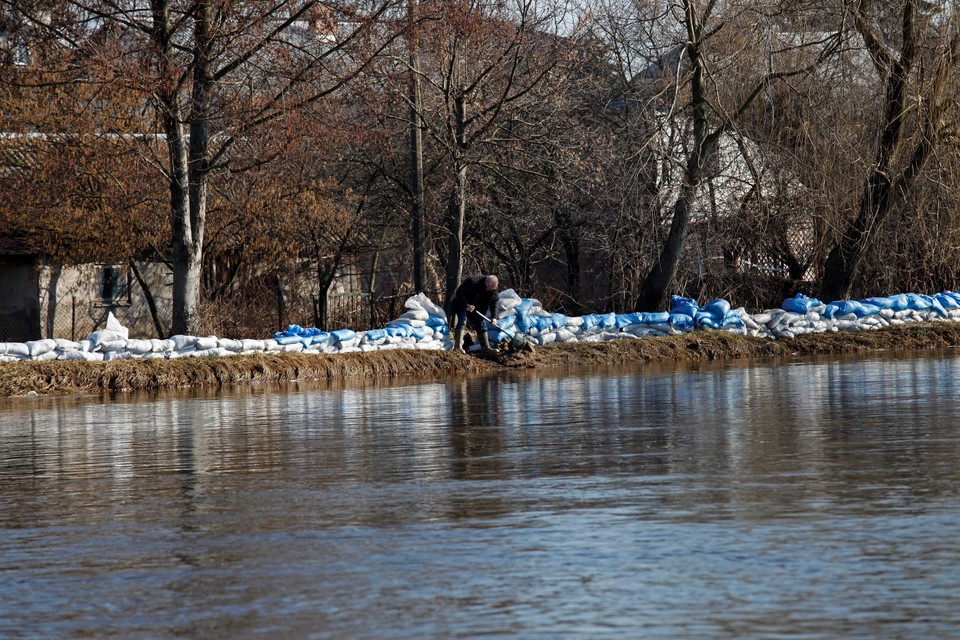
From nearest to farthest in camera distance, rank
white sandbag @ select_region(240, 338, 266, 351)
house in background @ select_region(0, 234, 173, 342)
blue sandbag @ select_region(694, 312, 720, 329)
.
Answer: white sandbag @ select_region(240, 338, 266, 351)
blue sandbag @ select_region(694, 312, 720, 329)
house in background @ select_region(0, 234, 173, 342)

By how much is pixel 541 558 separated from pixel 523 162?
26423 millimetres

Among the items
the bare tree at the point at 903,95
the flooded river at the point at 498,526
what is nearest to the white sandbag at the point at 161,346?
the flooded river at the point at 498,526

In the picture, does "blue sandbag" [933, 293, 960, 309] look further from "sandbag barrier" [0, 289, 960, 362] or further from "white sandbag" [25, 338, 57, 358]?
"white sandbag" [25, 338, 57, 358]

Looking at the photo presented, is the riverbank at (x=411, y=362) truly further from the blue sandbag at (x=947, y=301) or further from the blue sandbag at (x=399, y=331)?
the blue sandbag at (x=947, y=301)

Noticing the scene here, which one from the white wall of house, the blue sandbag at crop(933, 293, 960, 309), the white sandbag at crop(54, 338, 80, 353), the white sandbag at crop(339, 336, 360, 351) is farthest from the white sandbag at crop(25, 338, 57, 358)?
the blue sandbag at crop(933, 293, 960, 309)

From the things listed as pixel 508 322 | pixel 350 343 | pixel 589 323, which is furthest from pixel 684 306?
pixel 350 343

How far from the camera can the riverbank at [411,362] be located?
18922 millimetres

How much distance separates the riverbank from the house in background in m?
15.7

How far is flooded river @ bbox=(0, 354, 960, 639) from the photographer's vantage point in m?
4.59

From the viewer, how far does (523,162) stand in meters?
31.5

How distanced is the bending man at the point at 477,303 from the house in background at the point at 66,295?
15743 millimetres

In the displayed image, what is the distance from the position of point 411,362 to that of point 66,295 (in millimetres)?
18202

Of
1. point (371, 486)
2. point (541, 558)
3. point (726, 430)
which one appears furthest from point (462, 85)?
point (541, 558)

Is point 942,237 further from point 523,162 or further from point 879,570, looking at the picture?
point 879,570
